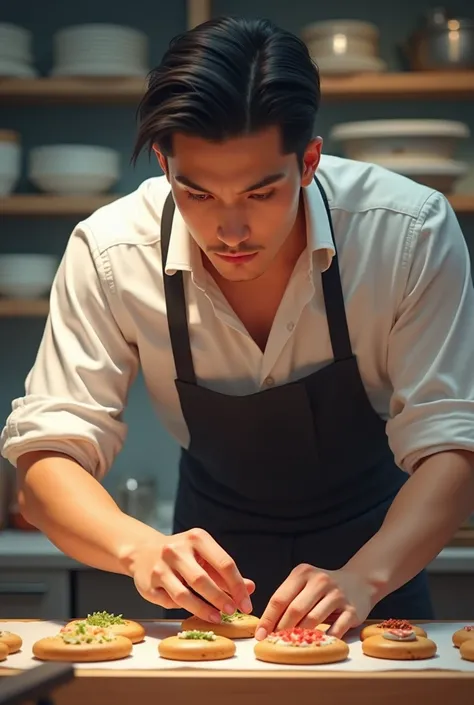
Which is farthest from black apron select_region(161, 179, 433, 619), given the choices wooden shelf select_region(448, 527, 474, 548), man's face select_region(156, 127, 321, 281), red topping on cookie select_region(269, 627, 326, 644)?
wooden shelf select_region(448, 527, 474, 548)

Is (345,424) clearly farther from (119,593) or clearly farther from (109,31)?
(109,31)

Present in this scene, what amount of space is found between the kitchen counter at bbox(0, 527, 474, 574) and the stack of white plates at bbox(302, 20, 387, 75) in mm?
1337

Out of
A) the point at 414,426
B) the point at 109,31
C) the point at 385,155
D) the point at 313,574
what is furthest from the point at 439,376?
the point at 109,31

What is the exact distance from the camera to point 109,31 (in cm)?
316

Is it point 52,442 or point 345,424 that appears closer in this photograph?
point 52,442

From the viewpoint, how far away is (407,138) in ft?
10.1

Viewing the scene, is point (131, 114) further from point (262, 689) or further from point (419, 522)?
point (262, 689)

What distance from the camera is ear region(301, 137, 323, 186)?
1.72 m

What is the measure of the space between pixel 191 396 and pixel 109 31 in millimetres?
1565

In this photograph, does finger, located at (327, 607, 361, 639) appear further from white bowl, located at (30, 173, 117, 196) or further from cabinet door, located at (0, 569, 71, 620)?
white bowl, located at (30, 173, 117, 196)

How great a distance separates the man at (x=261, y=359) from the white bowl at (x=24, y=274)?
1.15 m

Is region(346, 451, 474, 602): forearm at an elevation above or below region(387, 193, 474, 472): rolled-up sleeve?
below

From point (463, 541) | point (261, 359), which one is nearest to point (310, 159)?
point (261, 359)

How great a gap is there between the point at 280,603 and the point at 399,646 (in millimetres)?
197
